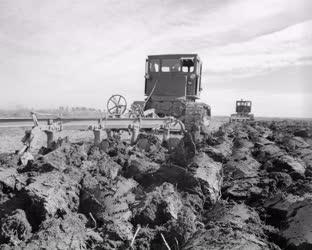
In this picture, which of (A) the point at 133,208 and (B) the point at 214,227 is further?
(A) the point at 133,208

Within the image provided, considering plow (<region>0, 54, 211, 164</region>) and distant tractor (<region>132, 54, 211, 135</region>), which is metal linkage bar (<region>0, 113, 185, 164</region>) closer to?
plow (<region>0, 54, 211, 164</region>)

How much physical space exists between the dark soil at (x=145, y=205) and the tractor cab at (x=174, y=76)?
878 centimetres

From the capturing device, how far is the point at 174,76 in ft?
49.5

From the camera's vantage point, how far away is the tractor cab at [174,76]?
1497 centimetres

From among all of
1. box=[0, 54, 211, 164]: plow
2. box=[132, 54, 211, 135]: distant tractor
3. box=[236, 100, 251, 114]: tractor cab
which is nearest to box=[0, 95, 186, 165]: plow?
box=[0, 54, 211, 164]: plow

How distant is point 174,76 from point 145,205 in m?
11.3

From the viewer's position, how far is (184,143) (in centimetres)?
749

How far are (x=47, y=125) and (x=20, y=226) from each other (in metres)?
3.73

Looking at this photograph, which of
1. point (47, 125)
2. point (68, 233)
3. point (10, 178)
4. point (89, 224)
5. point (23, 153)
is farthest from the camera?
point (47, 125)

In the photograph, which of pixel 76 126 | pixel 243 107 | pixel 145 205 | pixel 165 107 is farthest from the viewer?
pixel 243 107

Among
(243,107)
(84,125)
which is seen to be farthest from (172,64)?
(243,107)

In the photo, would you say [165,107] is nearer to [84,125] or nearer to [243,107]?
[84,125]

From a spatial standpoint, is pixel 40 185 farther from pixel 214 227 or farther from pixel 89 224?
pixel 214 227

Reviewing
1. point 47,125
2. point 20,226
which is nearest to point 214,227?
point 20,226
